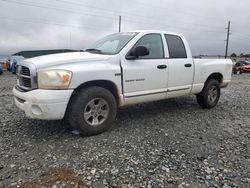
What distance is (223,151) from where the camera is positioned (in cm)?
384

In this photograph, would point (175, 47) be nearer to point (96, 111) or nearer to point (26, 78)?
point (96, 111)

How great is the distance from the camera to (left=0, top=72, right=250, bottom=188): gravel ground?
9.91ft

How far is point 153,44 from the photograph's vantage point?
526cm

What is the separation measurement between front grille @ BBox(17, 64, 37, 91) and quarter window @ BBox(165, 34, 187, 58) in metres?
2.95

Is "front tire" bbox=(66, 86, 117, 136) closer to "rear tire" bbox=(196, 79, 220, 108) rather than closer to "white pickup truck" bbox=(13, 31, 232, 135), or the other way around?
"white pickup truck" bbox=(13, 31, 232, 135)

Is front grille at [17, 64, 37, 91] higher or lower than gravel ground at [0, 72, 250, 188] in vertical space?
higher

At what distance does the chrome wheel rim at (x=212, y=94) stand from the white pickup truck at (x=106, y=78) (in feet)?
1.80

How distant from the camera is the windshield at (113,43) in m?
4.80

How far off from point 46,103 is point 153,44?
2632 millimetres

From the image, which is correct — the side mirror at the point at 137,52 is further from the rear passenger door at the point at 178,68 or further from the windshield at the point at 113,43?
the rear passenger door at the point at 178,68

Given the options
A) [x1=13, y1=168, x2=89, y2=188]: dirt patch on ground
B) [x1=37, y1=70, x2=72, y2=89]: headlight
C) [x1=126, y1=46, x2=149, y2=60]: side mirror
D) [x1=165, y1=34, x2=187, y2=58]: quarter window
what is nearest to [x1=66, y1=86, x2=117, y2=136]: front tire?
[x1=37, y1=70, x2=72, y2=89]: headlight

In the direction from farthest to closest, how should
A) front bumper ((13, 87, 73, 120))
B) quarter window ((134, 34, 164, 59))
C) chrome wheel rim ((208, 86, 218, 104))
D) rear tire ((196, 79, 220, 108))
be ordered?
1. chrome wheel rim ((208, 86, 218, 104))
2. rear tire ((196, 79, 220, 108))
3. quarter window ((134, 34, 164, 59))
4. front bumper ((13, 87, 73, 120))

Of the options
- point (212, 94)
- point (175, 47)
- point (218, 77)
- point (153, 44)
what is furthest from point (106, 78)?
point (218, 77)

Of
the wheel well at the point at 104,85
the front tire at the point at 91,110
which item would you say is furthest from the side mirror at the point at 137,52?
the front tire at the point at 91,110
